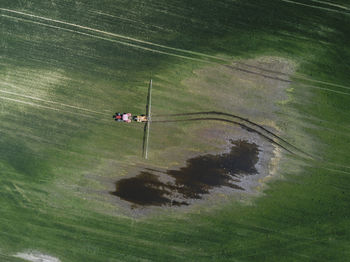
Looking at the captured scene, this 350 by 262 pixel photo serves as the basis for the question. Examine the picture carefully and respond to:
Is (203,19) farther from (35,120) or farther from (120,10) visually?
(35,120)

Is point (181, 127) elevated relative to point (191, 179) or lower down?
elevated

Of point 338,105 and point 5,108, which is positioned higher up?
point 338,105

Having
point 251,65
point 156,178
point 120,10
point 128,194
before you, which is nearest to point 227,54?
point 251,65
